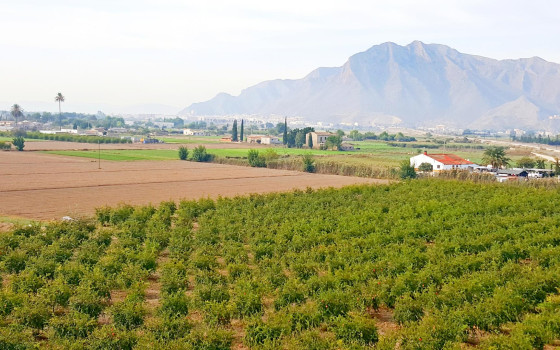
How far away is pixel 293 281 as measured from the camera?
62.6ft

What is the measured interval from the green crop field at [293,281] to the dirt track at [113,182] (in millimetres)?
13313

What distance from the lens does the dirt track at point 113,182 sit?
44531 mm

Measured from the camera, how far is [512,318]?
16297 millimetres

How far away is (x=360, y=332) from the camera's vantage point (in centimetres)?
1497

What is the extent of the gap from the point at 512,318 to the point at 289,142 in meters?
131

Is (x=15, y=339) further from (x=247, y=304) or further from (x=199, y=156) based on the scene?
(x=199, y=156)

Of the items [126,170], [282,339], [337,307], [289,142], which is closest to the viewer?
[282,339]

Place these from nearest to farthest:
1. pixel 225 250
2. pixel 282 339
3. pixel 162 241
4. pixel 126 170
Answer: pixel 282 339, pixel 225 250, pixel 162 241, pixel 126 170

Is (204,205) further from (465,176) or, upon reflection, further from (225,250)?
(465,176)

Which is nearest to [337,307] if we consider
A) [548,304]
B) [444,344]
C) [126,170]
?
[444,344]

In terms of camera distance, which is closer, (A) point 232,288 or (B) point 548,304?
(B) point 548,304

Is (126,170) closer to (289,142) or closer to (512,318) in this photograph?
(512,318)

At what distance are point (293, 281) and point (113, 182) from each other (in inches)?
1790

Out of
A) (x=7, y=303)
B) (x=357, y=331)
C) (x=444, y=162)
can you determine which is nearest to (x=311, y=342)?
(x=357, y=331)
